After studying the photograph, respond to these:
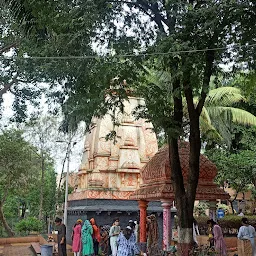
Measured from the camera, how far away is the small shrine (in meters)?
11.7

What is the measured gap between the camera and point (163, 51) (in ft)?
25.3

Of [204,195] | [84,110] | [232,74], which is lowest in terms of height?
[204,195]

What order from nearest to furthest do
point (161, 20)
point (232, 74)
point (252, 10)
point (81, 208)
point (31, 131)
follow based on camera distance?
point (252, 10)
point (161, 20)
point (232, 74)
point (81, 208)
point (31, 131)

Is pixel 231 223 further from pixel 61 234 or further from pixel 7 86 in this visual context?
pixel 7 86

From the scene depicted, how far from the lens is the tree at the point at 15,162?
22.7m

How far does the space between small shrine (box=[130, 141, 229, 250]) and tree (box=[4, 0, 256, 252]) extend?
2436mm

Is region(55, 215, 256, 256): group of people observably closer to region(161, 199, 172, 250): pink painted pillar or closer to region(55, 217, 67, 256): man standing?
region(55, 217, 67, 256): man standing

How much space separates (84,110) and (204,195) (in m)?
5.21

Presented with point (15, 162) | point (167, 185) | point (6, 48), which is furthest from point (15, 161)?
point (167, 185)

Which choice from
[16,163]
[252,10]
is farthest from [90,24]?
[16,163]

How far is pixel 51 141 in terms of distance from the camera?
87.5 feet

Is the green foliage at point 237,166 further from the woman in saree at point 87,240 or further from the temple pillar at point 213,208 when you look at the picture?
the woman in saree at point 87,240

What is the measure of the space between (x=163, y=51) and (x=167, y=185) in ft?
16.3

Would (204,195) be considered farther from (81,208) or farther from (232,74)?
(81,208)
